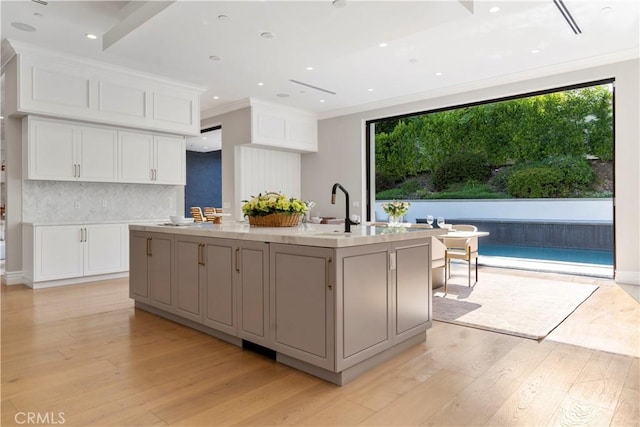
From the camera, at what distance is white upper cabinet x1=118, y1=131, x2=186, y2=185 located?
596cm

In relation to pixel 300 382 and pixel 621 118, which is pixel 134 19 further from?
pixel 621 118

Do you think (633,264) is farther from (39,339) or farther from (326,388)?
(39,339)

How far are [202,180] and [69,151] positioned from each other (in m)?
9.39

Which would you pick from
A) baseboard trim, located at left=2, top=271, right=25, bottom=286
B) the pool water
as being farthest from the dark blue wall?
the pool water

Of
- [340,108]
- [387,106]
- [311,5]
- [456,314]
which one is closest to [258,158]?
[340,108]

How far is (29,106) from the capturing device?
4875mm

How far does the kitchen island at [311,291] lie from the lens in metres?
2.30

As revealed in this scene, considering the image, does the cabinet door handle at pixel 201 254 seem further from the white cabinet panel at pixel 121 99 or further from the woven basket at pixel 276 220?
the white cabinet panel at pixel 121 99

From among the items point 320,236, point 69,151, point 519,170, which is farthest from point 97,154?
point 519,170

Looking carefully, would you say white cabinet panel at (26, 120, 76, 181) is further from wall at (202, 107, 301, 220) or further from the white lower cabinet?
wall at (202, 107, 301, 220)

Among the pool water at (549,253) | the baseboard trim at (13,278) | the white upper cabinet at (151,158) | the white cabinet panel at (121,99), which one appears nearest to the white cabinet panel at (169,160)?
the white upper cabinet at (151,158)

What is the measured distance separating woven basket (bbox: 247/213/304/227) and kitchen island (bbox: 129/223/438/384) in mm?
434

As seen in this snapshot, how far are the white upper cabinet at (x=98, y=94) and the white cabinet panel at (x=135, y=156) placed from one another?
24cm

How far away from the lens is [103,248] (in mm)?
5621
